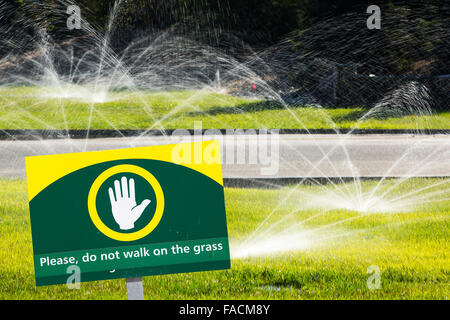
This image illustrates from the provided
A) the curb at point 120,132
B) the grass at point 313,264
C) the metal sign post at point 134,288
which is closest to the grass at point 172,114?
the curb at point 120,132

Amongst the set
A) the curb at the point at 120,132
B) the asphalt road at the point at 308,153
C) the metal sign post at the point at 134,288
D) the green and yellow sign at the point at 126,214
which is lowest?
the metal sign post at the point at 134,288

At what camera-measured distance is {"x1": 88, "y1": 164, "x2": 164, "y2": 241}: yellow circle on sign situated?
3230 millimetres

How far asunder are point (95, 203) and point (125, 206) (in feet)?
0.58

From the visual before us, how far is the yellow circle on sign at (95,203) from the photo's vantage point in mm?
3230

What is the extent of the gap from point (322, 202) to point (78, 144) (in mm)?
7208

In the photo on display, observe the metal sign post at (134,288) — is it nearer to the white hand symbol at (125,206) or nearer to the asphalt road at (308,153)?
the white hand symbol at (125,206)

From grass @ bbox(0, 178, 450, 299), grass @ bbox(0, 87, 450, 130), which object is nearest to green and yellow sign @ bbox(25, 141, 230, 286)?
grass @ bbox(0, 178, 450, 299)

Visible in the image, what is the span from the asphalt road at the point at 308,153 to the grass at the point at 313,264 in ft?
7.66

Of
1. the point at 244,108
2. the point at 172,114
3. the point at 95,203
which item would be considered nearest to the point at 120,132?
the point at 172,114

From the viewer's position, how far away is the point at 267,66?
22641mm

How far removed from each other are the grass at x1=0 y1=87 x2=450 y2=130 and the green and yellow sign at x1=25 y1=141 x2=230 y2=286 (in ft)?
32.8

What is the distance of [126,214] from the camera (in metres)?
3.24

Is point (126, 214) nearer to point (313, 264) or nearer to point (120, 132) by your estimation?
point (313, 264)

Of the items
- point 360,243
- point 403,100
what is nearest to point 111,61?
point 403,100
